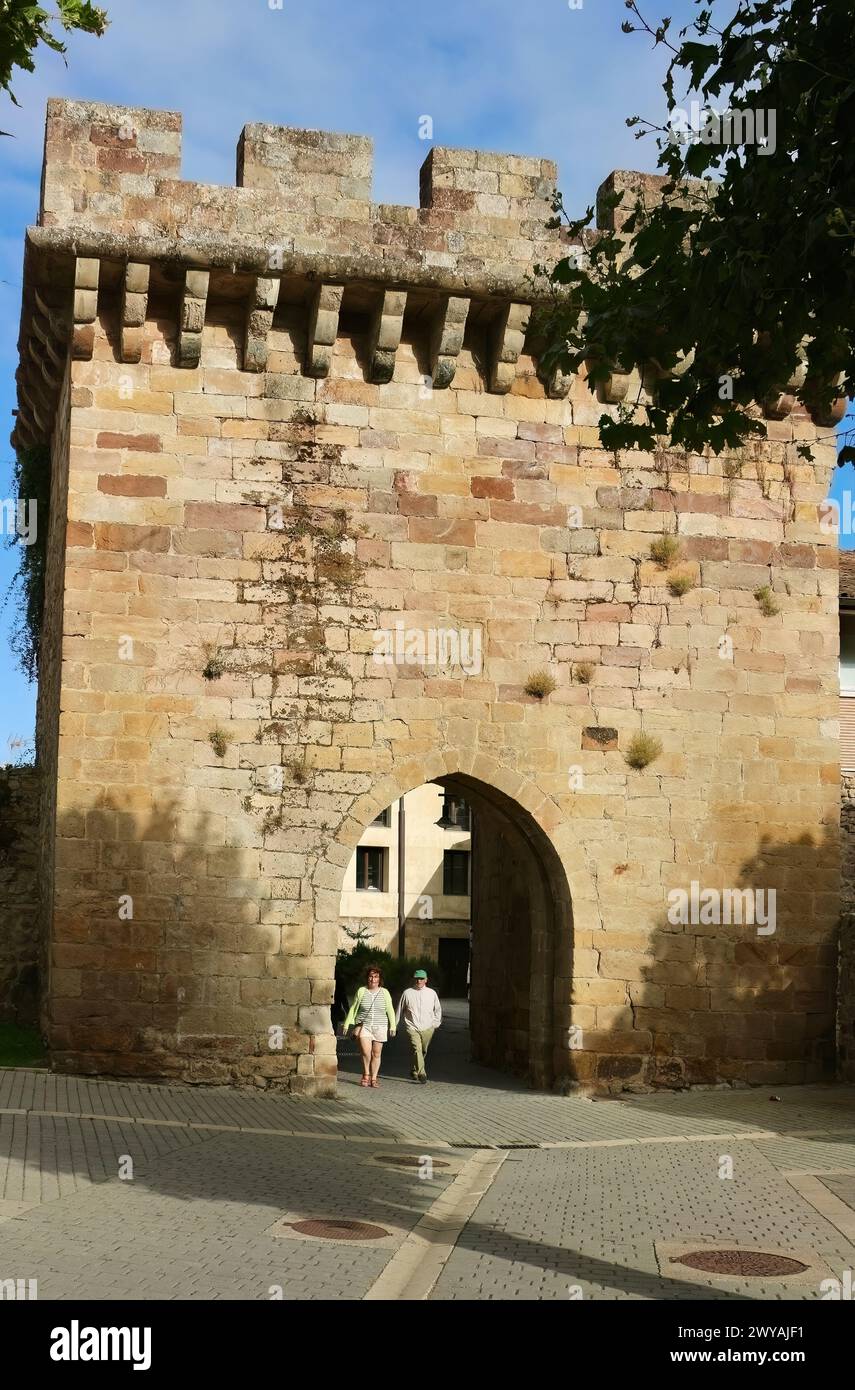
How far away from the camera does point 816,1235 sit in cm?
792

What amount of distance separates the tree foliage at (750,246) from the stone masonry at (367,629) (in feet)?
17.9

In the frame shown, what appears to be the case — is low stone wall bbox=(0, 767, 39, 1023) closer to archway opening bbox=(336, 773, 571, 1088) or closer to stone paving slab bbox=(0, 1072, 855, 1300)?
stone paving slab bbox=(0, 1072, 855, 1300)

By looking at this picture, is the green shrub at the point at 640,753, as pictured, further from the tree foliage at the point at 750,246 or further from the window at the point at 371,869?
the window at the point at 371,869

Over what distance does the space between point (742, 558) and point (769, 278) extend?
765cm

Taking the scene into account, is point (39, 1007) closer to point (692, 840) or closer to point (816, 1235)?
point (692, 840)

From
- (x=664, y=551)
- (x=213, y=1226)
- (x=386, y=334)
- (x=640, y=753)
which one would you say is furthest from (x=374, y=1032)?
(x=213, y=1226)

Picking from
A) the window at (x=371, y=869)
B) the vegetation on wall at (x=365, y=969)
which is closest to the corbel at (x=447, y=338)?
the vegetation on wall at (x=365, y=969)

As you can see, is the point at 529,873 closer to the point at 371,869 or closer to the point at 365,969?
the point at 365,969

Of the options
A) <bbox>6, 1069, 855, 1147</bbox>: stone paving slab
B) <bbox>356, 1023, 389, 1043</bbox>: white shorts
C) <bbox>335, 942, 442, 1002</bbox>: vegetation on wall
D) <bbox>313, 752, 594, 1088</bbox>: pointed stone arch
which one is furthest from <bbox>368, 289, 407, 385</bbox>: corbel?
<bbox>335, 942, 442, 1002</bbox>: vegetation on wall

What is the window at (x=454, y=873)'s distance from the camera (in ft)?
143

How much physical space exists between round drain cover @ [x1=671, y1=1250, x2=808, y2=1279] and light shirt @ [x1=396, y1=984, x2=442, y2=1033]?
7783 millimetres

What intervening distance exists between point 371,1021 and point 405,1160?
13.4 feet

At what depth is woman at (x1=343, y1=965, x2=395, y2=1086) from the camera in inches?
562

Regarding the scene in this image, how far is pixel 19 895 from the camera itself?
15.4 meters
